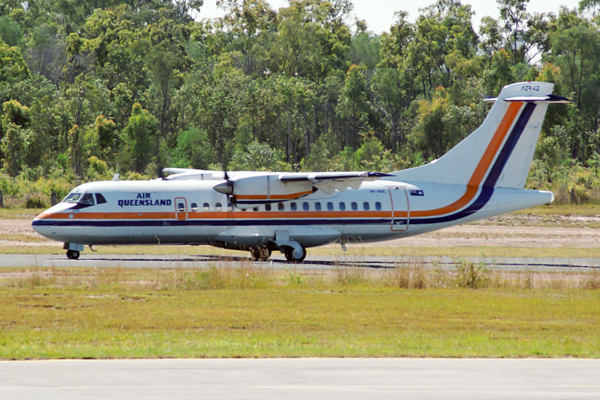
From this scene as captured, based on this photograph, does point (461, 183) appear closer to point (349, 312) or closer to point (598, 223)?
point (349, 312)

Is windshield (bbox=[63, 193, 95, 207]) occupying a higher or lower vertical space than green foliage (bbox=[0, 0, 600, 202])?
lower

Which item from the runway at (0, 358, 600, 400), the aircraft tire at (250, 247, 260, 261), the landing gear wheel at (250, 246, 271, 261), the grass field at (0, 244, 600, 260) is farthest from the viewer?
the grass field at (0, 244, 600, 260)

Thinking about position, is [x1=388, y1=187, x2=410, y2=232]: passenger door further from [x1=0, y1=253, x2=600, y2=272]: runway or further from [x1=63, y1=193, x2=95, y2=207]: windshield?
[x1=63, y1=193, x2=95, y2=207]: windshield

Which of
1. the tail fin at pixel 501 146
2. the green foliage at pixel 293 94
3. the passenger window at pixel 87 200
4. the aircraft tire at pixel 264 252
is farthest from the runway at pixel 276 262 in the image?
the green foliage at pixel 293 94

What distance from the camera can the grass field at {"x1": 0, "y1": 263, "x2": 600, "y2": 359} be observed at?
12070 mm

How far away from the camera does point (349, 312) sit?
16.0 m

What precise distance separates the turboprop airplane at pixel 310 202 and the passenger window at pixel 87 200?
3 cm

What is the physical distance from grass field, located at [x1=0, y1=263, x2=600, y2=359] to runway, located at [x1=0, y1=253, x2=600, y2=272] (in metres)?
1.77

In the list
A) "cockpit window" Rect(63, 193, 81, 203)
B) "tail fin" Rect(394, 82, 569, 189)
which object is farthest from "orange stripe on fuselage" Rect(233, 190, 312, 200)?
"cockpit window" Rect(63, 193, 81, 203)

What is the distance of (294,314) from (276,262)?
12.1 metres

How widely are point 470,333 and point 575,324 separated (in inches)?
98.9

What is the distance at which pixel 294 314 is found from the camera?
15.7m

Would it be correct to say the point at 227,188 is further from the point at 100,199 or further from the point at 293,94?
the point at 293,94

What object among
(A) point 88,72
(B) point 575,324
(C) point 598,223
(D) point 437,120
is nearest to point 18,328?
(B) point 575,324
